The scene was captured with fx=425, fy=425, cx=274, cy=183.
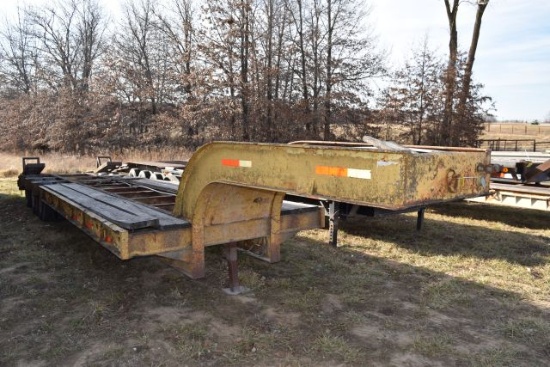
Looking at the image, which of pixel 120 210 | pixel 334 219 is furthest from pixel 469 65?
pixel 120 210

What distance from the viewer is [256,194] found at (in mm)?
3881

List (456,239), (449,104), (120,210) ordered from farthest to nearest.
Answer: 1. (449,104)
2. (456,239)
3. (120,210)

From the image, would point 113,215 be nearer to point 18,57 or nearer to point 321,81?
point 321,81

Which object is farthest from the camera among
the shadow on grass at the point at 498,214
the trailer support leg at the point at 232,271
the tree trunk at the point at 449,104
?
the tree trunk at the point at 449,104

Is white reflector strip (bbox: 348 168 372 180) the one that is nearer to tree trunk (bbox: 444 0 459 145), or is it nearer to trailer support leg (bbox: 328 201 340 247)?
trailer support leg (bbox: 328 201 340 247)

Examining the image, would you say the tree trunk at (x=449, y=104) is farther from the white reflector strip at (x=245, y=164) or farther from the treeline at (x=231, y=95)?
the white reflector strip at (x=245, y=164)

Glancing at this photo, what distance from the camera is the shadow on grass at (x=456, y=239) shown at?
5.85m

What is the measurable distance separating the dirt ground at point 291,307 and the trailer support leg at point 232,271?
96 millimetres

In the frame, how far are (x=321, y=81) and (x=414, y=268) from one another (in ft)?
51.4

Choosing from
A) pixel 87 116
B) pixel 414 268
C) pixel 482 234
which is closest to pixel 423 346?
pixel 414 268

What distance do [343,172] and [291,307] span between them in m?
2.01

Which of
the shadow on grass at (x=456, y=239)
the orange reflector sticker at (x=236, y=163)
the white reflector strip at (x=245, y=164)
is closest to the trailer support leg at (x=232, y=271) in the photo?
the orange reflector sticker at (x=236, y=163)

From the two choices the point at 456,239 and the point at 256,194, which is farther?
the point at 456,239

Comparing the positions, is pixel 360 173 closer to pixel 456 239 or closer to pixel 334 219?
pixel 334 219
